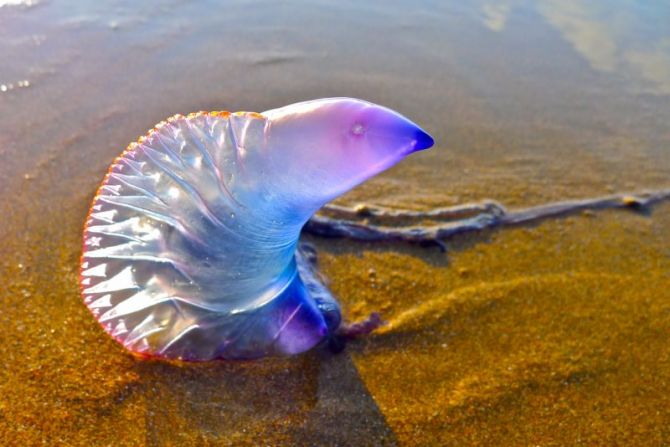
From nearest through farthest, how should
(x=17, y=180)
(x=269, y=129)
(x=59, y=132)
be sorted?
(x=269, y=129) → (x=17, y=180) → (x=59, y=132)

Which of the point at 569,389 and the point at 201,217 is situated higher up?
the point at 201,217

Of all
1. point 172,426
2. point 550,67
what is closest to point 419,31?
point 550,67

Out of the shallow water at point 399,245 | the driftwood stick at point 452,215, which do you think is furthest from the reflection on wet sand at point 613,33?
the driftwood stick at point 452,215

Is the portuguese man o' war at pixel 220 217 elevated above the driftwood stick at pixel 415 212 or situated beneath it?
elevated above

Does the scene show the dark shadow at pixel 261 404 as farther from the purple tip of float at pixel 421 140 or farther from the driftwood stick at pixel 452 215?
the purple tip of float at pixel 421 140

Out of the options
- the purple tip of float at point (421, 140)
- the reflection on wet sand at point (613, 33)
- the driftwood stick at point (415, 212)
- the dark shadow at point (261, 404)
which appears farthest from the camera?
the reflection on wet sand at point (613, 33)

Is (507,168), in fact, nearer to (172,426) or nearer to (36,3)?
(172,426)

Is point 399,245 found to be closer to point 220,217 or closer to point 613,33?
point 220,217

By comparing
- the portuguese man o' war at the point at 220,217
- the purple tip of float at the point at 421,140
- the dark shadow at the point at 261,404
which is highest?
the purple tip of float at the point at 421,140
